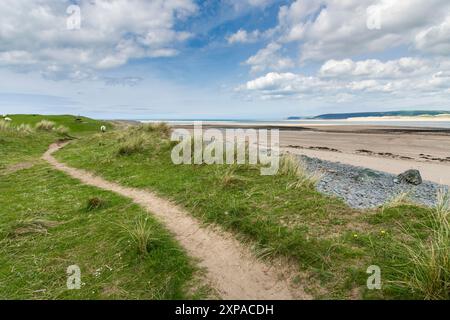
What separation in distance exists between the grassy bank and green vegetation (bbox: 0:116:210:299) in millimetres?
1648

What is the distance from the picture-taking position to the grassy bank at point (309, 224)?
4898 millimetres

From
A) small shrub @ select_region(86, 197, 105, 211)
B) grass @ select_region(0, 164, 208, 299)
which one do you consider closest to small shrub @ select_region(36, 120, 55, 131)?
grass @ select_region(0, 164, 208, 299)

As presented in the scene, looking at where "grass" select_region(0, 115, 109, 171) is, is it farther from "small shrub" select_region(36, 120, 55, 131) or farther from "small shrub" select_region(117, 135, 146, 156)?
"small shrub" select_region(117, 135, 146, 156)

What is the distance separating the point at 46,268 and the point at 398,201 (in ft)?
27.0

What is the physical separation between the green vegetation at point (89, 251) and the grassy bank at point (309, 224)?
1.65m

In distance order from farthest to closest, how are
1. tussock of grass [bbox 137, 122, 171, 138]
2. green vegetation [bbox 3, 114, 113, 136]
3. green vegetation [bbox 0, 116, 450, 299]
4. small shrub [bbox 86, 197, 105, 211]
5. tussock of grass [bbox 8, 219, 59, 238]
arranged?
1. green vegetation [bbox 3, 114, 113, 136]
2. tussock of grass [bbox 137, 122, 171, 138]
3. small shrub [bbox 86, 197, 105, 211]
4. tussock of grass [bbox 8, 219, 59, 238]
5. green vegetation [bbox 0, 116, 450, 299]

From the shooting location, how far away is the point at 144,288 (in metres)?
4.96

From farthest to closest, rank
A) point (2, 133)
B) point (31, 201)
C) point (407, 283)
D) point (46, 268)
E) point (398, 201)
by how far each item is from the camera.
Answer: point (2, 133)
point (31, 201)
point (398, 201)
point (46, 268)
point (407, 283)

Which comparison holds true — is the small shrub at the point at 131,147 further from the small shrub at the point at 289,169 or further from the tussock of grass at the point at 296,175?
the small shrub at the point at 289,169

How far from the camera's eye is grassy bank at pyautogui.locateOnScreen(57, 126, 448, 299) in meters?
4.90

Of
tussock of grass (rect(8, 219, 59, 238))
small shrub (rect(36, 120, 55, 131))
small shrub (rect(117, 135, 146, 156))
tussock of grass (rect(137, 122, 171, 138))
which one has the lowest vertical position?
tussock of grass (rect(8, 219, 59, 238))

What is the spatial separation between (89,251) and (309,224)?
16.2 ft
